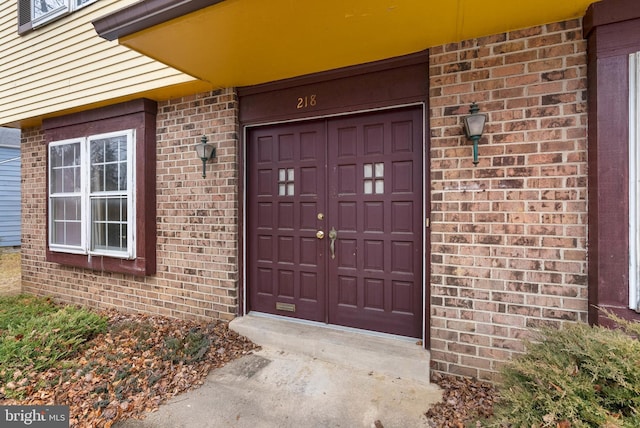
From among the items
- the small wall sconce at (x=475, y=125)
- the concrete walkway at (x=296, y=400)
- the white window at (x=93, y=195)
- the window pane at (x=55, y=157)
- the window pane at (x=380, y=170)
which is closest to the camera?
the concrete walkway at (x=296, y=400)

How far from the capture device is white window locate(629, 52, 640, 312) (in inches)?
82.8

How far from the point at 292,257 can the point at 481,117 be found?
2.21 metres

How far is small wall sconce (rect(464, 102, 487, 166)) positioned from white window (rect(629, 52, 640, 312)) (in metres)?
0.87

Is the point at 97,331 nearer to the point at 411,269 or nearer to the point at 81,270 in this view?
the point at 81,270

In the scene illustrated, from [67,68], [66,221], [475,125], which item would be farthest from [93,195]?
[475,125]

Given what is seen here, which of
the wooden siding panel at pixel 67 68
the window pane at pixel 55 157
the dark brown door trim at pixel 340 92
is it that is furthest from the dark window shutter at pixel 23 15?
the dark brown door trim at pixel 340 92

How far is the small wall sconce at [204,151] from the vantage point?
360cm

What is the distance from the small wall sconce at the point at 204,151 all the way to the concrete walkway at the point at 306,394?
2.14 meters

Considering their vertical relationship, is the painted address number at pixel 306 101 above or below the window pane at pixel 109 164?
above

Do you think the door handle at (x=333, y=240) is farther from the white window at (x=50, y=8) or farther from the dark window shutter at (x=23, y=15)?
the dark window shutter at (x=23, y=15)

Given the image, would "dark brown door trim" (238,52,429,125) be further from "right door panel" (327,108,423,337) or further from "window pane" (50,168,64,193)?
"window pane" (50,168,64,193)

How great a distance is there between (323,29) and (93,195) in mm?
3962

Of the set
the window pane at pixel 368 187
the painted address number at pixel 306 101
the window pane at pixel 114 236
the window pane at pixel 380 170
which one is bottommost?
the window pane at pixel 114 236

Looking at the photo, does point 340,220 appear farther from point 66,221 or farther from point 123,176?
point 66,221
